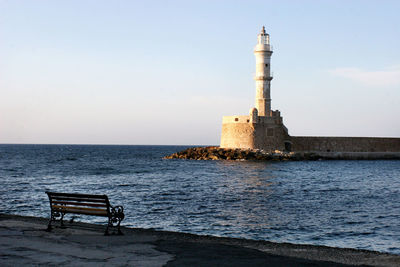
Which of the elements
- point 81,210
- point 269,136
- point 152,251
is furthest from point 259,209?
point 269,136

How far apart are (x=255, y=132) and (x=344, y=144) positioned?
14402mm

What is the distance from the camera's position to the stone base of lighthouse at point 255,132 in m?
54.5

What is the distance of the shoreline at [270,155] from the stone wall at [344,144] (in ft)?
1.78

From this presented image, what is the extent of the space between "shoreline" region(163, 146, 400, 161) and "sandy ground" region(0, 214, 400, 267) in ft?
150

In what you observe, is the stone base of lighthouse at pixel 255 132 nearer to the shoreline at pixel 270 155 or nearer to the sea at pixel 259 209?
the shoreline at pixel 270 155

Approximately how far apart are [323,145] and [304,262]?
5580 cm

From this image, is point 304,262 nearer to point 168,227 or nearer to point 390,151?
point 168,227

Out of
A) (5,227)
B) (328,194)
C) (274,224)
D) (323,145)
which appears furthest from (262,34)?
(5,227)

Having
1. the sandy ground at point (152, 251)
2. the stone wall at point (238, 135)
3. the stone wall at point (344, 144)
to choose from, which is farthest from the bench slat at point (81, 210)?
the stone wall at point (344, 144)

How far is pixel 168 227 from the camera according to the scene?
1304cm

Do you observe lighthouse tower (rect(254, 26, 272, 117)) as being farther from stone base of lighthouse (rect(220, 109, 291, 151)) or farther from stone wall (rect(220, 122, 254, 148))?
stone wall (rect(220, 122, 254, 148))

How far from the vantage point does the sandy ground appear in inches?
273

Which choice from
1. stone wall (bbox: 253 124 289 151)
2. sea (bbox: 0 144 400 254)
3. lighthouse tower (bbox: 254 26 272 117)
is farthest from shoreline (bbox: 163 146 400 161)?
sea (bbox: 0 144 400 254)

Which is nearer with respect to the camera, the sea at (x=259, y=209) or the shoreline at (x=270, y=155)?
the sea at (x=259, y=209)
